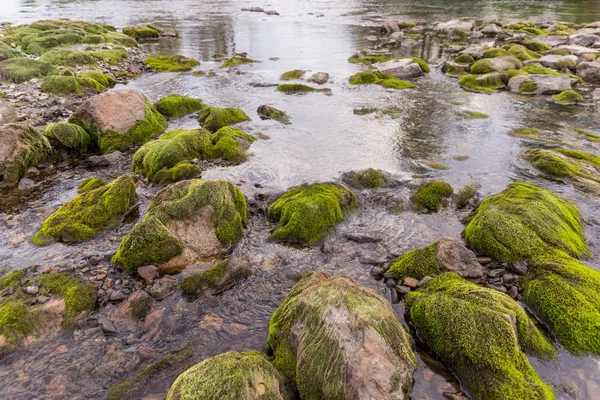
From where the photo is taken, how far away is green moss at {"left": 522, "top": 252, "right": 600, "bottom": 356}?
605 centimetres

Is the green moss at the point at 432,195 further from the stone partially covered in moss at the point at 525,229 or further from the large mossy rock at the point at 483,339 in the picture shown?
the large mossy rock at the point at 483,339

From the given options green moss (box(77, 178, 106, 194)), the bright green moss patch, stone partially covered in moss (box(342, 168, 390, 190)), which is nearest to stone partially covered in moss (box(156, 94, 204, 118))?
green moss (box(77, 178, 106, 194))

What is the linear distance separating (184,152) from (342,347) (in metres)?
10.3

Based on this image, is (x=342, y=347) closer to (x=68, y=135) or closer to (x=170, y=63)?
(x=68, y=135)

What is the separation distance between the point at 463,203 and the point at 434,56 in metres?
25.1

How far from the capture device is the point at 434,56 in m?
31.4

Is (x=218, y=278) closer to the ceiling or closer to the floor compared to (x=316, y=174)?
closer to the floor

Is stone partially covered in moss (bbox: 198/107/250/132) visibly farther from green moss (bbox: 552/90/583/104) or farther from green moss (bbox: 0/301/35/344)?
green moss (bbox: 552/90/583/104)

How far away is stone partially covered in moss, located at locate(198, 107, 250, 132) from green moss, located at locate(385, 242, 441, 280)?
1152 cm

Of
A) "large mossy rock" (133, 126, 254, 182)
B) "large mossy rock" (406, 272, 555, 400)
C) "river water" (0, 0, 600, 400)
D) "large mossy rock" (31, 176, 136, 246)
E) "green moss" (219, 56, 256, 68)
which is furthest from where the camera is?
"green moss" (219, 56, 256, 68)

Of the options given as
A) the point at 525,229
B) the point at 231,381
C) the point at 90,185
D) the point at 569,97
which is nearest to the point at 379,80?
the point at 569,97

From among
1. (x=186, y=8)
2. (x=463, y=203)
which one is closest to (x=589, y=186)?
(x=463, y=203)

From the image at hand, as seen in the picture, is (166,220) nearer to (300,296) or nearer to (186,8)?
Result: (300,296)

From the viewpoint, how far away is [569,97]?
19625 mm
